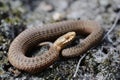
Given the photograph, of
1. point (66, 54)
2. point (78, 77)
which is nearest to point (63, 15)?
point (66, 54)

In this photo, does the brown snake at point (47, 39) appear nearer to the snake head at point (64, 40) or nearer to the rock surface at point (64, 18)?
the snake head at point (64, 40)

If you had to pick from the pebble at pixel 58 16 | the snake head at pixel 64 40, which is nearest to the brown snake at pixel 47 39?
the snake head at pixel 64 40

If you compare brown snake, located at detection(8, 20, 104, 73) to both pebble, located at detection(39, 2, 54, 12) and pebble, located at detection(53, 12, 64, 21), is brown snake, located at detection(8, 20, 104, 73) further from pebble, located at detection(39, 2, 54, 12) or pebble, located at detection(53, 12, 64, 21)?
pebble, located at detection(39, 2, 54, 12)

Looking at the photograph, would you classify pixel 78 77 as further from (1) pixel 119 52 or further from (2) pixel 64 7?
(2) pixel 64 7

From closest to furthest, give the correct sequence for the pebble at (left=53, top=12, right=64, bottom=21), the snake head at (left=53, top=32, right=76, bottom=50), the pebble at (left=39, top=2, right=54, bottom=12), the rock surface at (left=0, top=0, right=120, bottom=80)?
1. the rock surface at (left=0, top=0, right=120, bottom=80)
2. the snake head at (left=53, top=32, right=76, bottom=50)
3. the pebble at (left=53, top=12, right=64, bottom=21)
4. the pebble at (left=39, top=2, right=54, bottom=12)

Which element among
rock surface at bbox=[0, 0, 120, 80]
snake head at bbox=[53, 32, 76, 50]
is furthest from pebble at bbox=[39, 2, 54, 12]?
snake head at bbox=[53, 32, 76, 50]

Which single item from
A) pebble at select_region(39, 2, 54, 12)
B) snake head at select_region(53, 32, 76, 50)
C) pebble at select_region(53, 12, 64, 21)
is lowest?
snake head at select_region(53, 32, 76, 50)

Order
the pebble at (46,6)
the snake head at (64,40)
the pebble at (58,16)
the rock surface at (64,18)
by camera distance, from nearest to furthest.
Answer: the rock surface at (64,18) < the snake head at (64,40) < the pebble at (58,16) < the pebble at (46,6)
